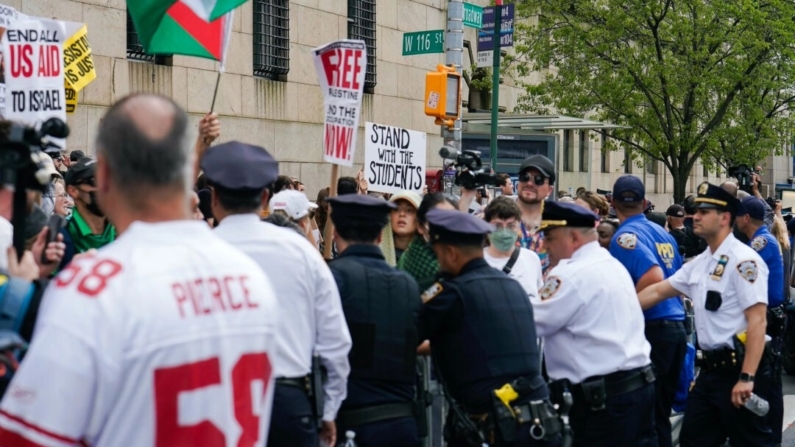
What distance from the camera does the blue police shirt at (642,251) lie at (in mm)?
8305

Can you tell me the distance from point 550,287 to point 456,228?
100 centimetres

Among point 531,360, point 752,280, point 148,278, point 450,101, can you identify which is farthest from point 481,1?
point 148,278

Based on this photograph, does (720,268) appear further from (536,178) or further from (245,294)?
(245,294)

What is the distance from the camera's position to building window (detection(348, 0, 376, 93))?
2144 cm

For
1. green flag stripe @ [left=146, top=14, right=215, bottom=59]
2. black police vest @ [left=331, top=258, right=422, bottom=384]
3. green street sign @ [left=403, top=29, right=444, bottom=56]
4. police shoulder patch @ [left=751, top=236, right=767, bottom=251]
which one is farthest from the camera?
green street sign @ [left=403, top=29, right=444, bottom=56]

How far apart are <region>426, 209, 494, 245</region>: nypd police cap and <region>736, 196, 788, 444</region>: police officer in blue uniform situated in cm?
339

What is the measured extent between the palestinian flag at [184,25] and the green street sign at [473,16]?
939 cm

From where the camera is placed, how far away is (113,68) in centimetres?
1521

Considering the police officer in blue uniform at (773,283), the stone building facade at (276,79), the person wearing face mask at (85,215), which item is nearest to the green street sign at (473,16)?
the stone building facade at (276,79)

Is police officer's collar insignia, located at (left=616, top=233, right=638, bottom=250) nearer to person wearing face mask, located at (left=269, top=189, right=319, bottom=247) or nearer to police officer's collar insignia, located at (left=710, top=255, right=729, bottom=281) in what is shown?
police officer's collar insignia, located at (left=710, top=255, right=729, bottom=281)

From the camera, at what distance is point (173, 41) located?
23.2 ft

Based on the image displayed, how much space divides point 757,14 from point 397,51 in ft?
25.6

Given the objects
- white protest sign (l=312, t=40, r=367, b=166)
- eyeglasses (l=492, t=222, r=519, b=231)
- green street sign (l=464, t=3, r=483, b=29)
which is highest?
green street sign (l=464, t=3, r=483, b=29)

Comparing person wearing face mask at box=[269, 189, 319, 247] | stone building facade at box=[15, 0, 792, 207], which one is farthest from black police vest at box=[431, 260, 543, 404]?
stone building facade at box=[15, 0, 792, 207]
